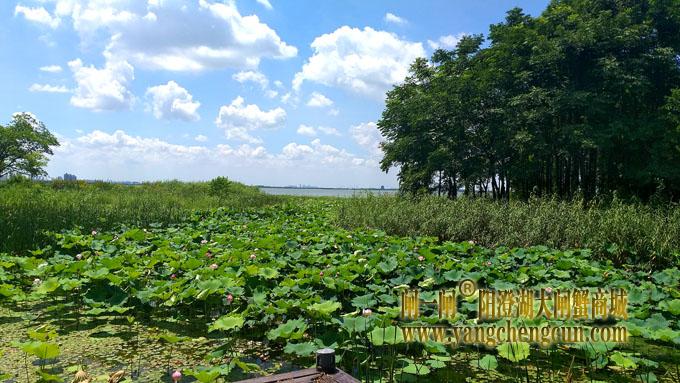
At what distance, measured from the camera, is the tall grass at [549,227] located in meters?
6.85

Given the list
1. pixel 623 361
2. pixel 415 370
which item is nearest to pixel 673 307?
pixel 623 361

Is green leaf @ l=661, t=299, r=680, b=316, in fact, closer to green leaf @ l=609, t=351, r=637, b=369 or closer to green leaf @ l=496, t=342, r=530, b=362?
green leaf @ l=609, t=351, r=637, b=369

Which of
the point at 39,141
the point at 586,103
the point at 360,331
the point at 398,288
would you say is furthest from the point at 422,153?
the point at 39,141

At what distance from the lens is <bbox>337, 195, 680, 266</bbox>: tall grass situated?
685cm

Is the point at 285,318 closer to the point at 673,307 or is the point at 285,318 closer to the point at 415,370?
the point at 415,370

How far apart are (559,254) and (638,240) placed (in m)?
1.92

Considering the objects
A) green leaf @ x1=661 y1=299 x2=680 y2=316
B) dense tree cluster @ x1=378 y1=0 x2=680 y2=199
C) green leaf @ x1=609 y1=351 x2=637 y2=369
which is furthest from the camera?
dense tree cluster @ x1=378 y1=0 x2=680 y2=199

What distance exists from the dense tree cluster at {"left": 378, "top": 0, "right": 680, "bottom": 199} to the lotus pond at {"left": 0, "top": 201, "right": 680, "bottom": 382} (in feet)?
32.3

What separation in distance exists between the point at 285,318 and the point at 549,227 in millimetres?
6047

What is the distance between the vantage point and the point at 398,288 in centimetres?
423

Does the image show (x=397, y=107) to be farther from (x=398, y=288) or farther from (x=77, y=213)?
(x=398, y=288)

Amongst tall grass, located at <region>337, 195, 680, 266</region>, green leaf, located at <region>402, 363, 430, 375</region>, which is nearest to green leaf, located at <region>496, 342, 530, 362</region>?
green leaf, located at <region>402, 363, 430, 375</region>

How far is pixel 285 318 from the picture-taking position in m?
3.84

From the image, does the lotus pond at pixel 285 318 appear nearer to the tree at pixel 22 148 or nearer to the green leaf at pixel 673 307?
the green leaf at pixel 673 307
